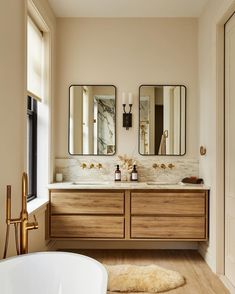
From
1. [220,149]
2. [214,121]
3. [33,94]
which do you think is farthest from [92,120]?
[220,149]

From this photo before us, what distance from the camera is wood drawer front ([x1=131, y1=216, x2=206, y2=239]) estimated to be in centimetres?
333

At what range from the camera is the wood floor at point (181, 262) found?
273 centimetres

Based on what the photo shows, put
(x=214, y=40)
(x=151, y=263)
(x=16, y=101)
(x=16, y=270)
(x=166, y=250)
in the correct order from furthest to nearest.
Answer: (x=166, y=250) → (x=151, y=263) → (x=214, y=40) → (x=16, y=101) → (x=16, y=270)

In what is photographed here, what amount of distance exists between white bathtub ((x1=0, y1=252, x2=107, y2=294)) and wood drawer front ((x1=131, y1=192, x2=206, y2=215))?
5.13ft

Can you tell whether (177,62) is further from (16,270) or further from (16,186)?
(16,270)

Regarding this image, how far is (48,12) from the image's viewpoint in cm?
346

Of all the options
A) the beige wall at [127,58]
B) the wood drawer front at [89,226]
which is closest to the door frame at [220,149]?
the beige wall at [127,58]

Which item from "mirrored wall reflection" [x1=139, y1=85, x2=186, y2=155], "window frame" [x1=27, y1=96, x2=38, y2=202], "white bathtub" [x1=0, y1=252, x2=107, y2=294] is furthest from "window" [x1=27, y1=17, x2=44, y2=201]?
"white bathtub" [x1=0, y1=252, x2=107, y2=294]

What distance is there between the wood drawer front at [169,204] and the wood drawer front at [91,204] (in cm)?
19

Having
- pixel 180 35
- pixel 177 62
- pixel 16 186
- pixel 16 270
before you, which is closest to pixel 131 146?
pixel 177 62

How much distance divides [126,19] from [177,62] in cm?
82

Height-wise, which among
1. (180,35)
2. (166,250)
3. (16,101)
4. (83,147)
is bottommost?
(166,250)

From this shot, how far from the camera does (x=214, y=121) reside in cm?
310

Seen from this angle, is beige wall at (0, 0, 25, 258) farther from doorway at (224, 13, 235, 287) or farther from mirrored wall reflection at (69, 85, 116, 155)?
doorway at (224, 13, 235, 287)
